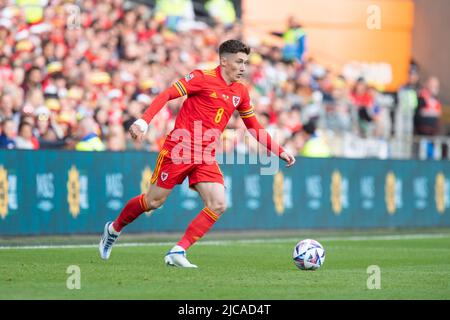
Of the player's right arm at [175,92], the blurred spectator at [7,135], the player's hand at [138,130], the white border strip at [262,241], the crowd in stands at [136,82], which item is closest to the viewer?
the player's hand at [138,130]

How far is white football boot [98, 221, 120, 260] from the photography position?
14258mm

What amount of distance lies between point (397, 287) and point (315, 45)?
71.9 ft

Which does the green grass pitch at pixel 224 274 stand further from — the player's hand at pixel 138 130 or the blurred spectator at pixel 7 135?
the blurred spectator at pixel 7 135

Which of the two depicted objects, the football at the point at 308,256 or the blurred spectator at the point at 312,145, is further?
the blurred spectator at the point at 312,145

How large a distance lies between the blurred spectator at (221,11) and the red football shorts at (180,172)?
52.3 feet

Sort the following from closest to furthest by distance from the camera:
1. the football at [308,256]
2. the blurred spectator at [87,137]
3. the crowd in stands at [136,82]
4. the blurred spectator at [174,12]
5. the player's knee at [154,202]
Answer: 1. the football at [308,256]
2. the player's knee at [154,202]
3. the blurred spectator at [87,137]
4. the crowd in stands at [136,82]
5. the blurred spectator at [174,12]

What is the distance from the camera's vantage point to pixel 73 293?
10.8m

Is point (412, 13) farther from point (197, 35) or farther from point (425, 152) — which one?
point (197, 35)

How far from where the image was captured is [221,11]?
98.9 feet

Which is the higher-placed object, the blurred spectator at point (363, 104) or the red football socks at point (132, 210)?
the blurred spectator at point (363, 104)

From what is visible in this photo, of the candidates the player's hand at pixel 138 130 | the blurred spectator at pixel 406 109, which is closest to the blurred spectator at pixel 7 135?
the player's hand at pixel 138 130

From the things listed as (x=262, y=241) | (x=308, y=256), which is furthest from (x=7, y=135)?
(x=308, y=256)

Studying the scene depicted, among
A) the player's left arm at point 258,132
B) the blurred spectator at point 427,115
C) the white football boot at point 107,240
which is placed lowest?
the white football boot at point 107,240

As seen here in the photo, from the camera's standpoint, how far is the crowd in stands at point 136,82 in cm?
2108
